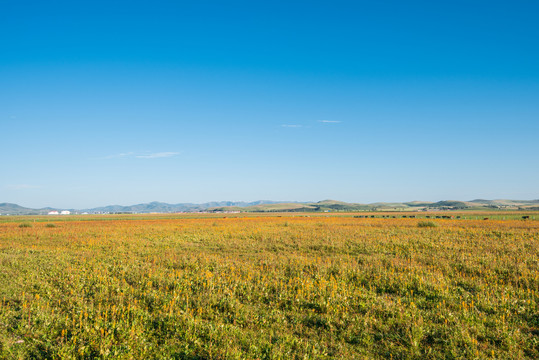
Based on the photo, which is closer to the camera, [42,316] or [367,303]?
[42,316]

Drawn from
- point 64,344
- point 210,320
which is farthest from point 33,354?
point 210,320

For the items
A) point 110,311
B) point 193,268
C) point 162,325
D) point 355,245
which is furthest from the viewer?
point 355,245

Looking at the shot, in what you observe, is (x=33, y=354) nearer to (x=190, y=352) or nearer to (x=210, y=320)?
(x=190, y=352)

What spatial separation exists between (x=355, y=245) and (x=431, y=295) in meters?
12.5

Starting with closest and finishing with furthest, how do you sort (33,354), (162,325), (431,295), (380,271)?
(33,354)
(162,325)
(431,295)
(380,271)

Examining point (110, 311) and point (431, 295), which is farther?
point (431, 295)

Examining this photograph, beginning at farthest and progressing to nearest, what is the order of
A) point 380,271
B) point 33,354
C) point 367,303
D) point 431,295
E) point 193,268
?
point 193,268, point 380,271, point 431,295, point 367,303, point 33,354

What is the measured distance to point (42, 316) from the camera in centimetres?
859

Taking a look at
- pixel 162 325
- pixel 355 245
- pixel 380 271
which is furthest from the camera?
pixel 355 245

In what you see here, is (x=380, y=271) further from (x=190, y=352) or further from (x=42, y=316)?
(x=42, y=316)

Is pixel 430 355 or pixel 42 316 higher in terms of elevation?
pixel 42 316

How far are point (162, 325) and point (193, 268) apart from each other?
7.16 meters

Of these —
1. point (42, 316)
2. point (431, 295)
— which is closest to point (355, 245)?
point (431, 295)

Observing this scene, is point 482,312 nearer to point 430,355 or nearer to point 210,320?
point 430,355
